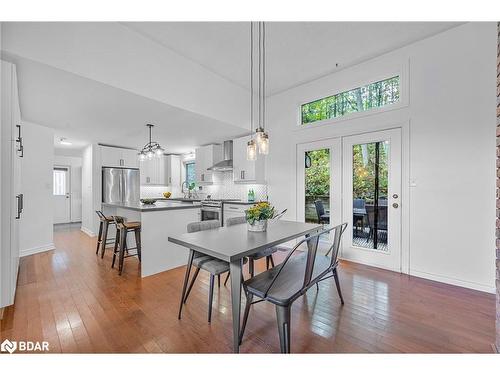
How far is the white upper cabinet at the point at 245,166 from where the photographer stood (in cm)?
449

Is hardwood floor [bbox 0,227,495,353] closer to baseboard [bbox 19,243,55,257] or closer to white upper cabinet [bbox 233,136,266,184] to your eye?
baseboard [bbox 19,243,55,257]

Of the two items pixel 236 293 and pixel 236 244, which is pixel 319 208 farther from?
pixel 236 293

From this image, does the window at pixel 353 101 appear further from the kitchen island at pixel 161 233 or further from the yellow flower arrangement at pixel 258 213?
the kitchen island at pixel 161 233

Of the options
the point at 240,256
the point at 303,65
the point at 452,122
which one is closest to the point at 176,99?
the point at 303,65

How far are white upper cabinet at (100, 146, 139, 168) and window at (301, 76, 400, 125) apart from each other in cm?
446

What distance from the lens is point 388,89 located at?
10.2 feet

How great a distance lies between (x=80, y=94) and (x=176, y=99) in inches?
43.8

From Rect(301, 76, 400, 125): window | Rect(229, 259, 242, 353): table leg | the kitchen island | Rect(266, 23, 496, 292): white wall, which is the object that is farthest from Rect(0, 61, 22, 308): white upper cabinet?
Rect(266, 23, 496, 292): white wall

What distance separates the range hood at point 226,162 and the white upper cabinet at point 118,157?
2.19 meters

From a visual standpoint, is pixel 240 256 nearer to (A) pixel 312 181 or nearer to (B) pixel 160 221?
(B) pixel 160 221

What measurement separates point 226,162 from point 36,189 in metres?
3.48

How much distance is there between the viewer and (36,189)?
3873mm

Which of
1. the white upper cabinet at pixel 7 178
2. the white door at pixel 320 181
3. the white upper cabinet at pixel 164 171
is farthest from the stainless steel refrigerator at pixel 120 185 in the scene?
the white door at pixel 320 181

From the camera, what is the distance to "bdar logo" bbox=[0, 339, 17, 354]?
158 centimetres
